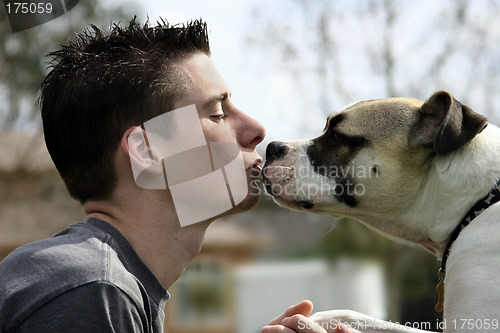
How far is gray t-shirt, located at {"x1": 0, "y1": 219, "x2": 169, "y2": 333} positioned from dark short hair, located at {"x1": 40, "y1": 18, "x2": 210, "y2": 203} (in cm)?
45

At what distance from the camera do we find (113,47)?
254 centimetres

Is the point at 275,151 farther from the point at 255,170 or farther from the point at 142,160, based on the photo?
the point at 142,160

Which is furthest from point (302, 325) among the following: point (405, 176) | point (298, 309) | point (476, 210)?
point (405, 176)

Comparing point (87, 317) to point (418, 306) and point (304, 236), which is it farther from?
point (418, 306)

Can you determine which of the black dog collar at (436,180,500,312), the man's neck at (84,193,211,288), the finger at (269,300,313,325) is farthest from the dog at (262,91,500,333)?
the man's neck at (84,193,211,288)

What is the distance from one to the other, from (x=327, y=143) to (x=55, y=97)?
4.93 feet

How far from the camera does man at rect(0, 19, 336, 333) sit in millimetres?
1827

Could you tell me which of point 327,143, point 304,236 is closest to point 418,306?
point 304,236

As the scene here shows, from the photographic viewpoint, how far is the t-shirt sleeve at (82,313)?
169cm

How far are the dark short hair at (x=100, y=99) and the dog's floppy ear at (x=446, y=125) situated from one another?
1.27 m

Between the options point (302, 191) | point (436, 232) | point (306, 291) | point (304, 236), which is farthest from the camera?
point (304, 236)

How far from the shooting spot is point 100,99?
235cm

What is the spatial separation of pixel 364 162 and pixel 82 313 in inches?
75.2

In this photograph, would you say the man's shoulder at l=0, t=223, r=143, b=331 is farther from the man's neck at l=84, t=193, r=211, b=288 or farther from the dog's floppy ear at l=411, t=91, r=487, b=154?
the dog's floppy ear at l=411, t=91, r=487, b=154
